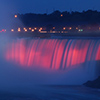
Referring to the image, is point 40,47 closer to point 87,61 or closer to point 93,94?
point 87,61

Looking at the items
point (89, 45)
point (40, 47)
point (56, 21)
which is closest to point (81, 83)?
point (89, 45)

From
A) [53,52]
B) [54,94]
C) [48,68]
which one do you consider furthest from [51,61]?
[54,94]

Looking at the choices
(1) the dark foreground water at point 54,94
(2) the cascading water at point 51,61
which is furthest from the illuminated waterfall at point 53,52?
(1) the dark foreground water at point 54,94

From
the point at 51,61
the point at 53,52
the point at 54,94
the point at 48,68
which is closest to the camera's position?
the point at 54,94

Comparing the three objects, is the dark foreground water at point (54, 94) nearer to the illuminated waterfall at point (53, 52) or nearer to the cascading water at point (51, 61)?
the cascading water at point (51, 61)

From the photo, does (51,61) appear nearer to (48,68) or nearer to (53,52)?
(48,68)

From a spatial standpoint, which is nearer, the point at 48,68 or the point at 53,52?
the point at 48,68
